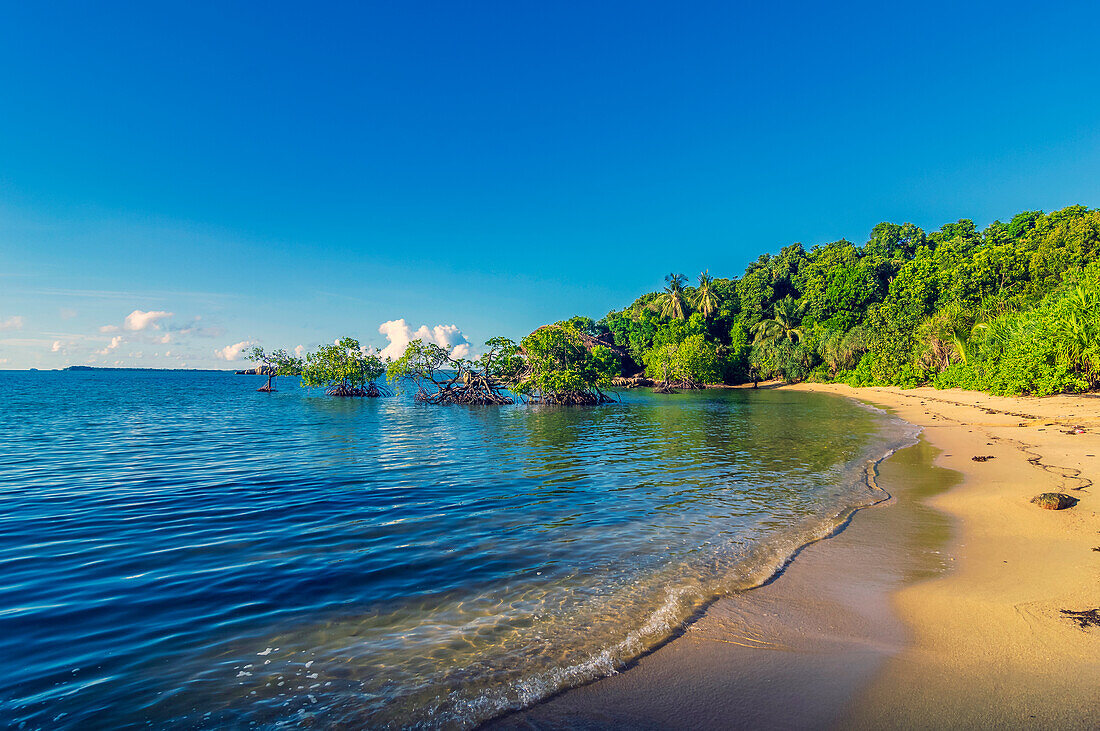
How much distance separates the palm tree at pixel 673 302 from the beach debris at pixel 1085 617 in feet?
286

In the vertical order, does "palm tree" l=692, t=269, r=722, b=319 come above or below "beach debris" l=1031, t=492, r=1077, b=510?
above

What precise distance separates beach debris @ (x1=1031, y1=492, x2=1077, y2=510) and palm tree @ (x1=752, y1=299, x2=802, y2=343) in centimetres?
7249

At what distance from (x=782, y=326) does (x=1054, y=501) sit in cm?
7539

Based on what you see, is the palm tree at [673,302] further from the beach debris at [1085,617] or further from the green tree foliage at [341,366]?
the beach debris at [1085,617]

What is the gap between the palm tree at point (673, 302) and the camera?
9339 centimetres

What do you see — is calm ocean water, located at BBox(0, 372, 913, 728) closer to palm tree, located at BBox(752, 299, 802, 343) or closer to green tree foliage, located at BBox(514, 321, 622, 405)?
green tree foliage, located at BBox(514, 321, 622, 405)

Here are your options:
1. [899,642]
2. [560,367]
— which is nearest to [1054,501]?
[899,642]

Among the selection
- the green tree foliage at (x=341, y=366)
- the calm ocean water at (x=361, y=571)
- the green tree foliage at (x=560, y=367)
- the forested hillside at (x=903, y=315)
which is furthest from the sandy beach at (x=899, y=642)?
the green tree foliage at (x=341, y=366)

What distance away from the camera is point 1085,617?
5.18m

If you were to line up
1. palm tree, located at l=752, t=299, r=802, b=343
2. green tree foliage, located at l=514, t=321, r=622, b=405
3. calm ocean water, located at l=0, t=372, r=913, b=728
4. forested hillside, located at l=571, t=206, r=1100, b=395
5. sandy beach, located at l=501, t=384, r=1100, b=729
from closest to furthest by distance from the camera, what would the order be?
sandy beach, located at l=501, t=384, r=1100, b=729 < calm ocean water, located at l=0, t=372, r=913, b=728 < forested hillside, located at l=571, t=206, r=1100, b=395 < green tree foliage, located at l=514, t=321, r=622, b=405 < palm tree, located at l=752, t=299, r=802, b=343

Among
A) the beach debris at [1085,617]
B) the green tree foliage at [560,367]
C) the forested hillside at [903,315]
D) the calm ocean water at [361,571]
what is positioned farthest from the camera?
the green tree foliage at [560,367]

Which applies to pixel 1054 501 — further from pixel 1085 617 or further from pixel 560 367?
pixel 560 367

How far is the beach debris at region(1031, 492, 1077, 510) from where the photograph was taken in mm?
9234

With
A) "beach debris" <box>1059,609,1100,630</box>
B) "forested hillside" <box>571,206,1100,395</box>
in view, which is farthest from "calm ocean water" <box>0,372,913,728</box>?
"forested hillside" <box>571,206,1100,395</box>
